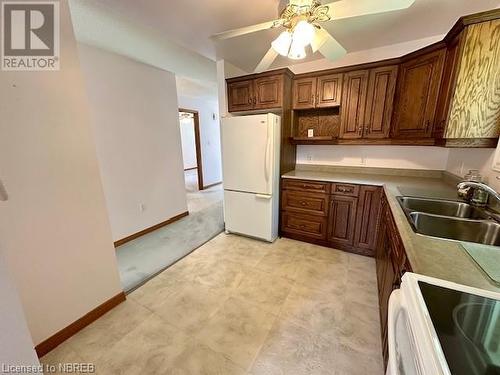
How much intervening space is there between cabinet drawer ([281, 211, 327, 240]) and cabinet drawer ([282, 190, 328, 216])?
0.24 feet

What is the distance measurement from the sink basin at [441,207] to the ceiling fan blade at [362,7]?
4.14 ft

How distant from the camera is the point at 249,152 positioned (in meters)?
2.67

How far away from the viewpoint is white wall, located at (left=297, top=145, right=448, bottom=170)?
98.3 inches

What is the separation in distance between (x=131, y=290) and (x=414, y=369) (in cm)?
220

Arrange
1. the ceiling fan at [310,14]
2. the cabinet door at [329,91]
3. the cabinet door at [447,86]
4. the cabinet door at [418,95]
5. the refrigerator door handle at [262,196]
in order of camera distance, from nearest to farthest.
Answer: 1. the ceiling fan at [310,14]
2. the cabinet door at [447,86]
3. the cabinet door at [418,95]
4. the cabinet door at [329,91]
5. the refrigerator door handle at [262,196]

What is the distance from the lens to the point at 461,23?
151 centimetres

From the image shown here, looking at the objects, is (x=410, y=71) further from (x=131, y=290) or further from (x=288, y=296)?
(x=131, y=290)

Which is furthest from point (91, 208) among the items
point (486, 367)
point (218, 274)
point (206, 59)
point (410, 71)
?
point (410, 71)

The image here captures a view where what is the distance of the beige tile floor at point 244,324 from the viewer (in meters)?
1.35

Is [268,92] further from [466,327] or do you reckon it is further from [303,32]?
[466,327]

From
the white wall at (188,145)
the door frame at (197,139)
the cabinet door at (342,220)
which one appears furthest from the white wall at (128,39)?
the white wall at (188,145)

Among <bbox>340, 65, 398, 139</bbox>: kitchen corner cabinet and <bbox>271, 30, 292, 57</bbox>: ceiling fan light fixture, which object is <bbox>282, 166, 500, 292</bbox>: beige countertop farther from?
<bbox>271, 30, 292, 57</bbox>: ceiling fan light fixture

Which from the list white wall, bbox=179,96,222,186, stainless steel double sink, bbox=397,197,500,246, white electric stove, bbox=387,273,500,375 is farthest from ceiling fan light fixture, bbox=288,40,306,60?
white wall, bbox=179,96,222,186

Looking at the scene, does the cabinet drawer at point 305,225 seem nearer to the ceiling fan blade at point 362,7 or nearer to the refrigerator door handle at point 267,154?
the refrigerator door handle at point 267,154
